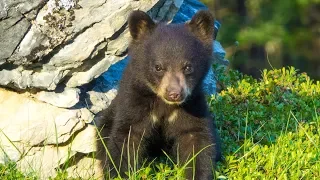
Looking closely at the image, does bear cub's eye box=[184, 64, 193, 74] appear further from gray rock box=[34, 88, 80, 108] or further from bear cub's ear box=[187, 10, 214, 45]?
gray rock box=[34, 88, 80, 108]

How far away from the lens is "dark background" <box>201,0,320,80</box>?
25.2 m

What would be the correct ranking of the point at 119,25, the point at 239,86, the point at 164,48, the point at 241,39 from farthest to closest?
the point at 241,39 < the point at 239,86 < the point at 119,25 < the point at 164,48

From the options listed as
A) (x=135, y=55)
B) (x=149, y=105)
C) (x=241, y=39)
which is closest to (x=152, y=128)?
(x=149, y=105)

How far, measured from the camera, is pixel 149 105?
7043 mm

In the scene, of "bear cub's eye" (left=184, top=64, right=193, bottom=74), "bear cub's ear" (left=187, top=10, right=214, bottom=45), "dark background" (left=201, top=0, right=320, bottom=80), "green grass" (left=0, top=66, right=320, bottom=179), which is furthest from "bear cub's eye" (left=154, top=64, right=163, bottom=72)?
"dark background" (left=201, top=0, right=320, bottom=80)

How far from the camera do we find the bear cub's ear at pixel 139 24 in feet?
22.8

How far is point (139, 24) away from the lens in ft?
23.1

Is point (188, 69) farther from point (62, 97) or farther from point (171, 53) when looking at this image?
point (62, 97)

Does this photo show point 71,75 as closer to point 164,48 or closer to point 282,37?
point 164,48

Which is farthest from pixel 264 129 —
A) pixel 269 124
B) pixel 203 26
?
pixel 203 26

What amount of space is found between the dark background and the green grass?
1484 centimetres

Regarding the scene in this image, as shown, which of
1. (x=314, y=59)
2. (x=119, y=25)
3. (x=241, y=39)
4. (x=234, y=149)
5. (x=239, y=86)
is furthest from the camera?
(x=314, y=59)

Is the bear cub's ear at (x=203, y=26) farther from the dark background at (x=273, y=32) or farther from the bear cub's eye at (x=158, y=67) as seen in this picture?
the dark background at (x=273, y=32)

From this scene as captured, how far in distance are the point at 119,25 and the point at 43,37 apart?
68cm
